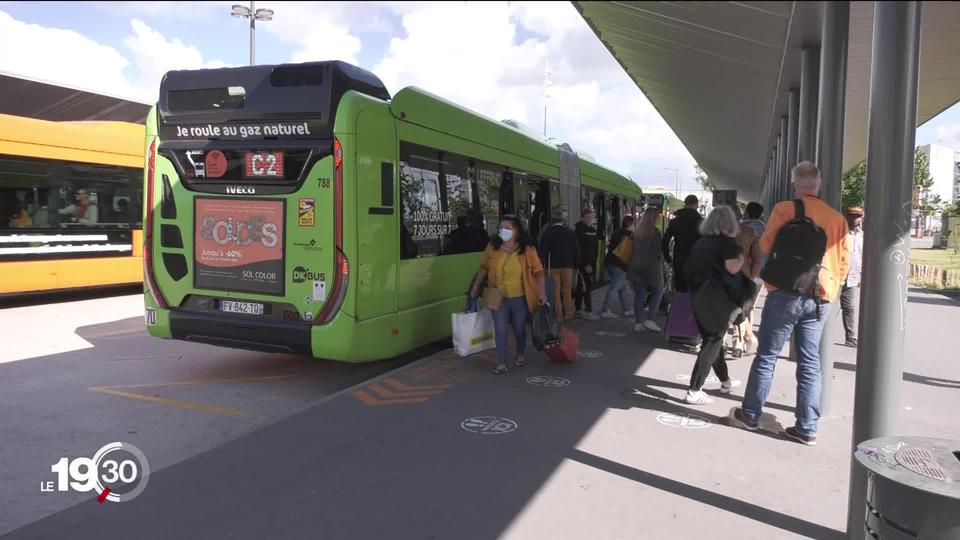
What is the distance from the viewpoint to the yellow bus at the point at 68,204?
10.9 meters

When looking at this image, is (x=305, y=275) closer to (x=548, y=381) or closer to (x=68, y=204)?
(x=548, y=381)

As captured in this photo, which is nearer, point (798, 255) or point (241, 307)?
point (798, 255)

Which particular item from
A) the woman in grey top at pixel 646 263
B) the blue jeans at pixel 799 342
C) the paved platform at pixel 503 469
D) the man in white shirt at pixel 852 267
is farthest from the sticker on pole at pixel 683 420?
the woman in grey top at pixel 646 263

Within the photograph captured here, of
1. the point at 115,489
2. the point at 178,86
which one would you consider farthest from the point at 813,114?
the point at 115,489

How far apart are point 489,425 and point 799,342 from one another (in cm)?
239

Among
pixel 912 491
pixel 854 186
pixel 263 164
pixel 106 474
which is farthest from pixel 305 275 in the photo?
pixel 854 186

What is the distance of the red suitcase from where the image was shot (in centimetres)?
727

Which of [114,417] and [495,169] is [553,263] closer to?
[495,169]

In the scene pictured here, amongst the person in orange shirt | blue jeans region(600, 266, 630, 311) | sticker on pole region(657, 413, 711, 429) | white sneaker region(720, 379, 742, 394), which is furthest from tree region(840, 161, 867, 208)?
the person in orange shirt

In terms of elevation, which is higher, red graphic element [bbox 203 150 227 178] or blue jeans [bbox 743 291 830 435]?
red graphic element [bbox 203 150 227 178]

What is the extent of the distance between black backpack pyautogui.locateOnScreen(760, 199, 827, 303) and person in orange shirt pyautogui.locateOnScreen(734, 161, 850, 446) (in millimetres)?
14

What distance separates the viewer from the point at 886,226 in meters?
3.29

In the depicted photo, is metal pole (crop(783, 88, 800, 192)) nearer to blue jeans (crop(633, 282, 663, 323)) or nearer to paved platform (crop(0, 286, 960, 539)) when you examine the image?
blue jeans (crop(633, 282, 663, 323))

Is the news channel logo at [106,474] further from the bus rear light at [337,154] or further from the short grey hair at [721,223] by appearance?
the short grey hair at [721,223]
